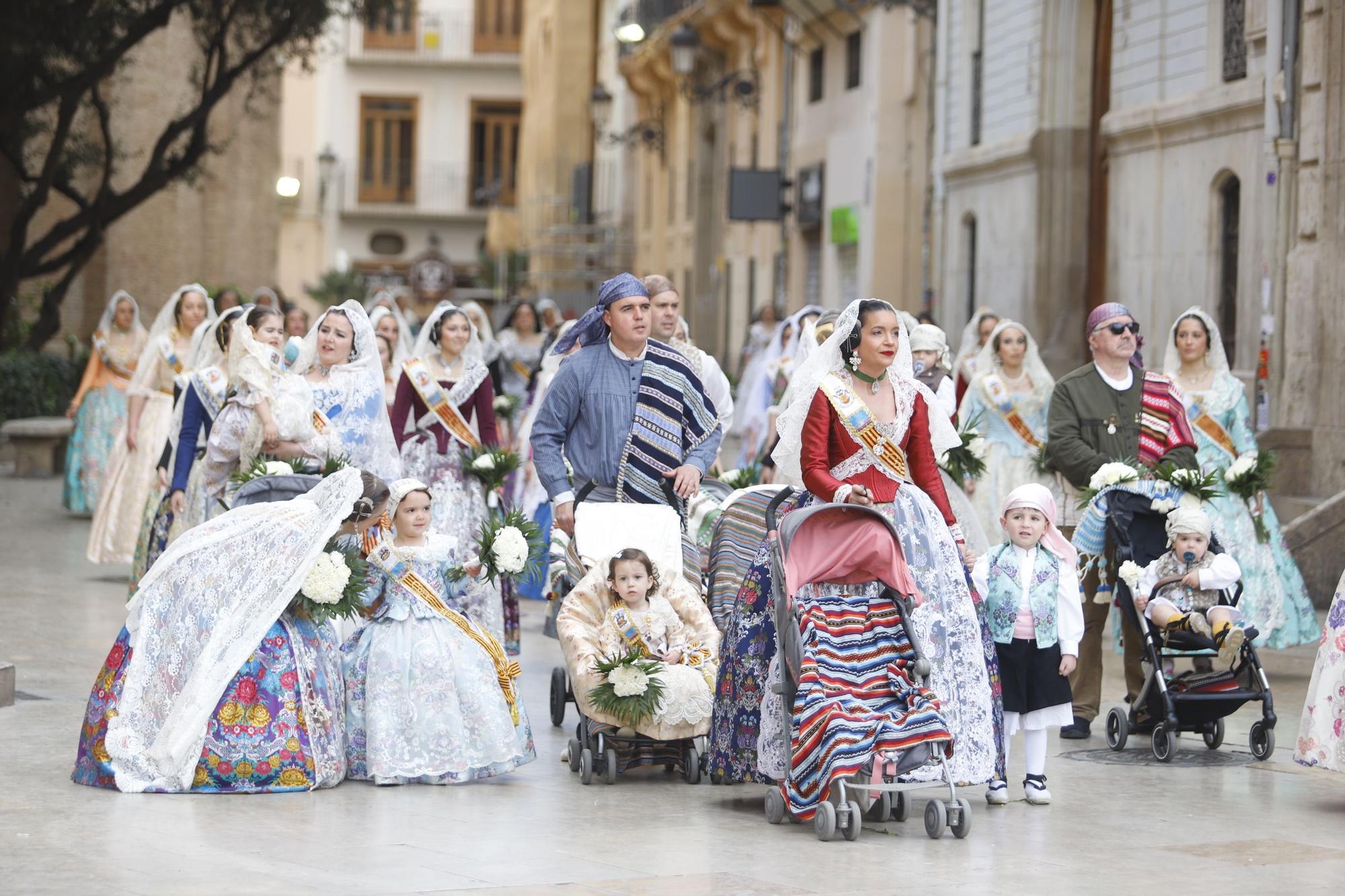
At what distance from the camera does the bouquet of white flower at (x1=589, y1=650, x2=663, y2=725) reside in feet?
27.9

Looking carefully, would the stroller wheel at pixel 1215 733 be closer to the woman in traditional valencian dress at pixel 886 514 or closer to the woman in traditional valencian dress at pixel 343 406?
the woman in traditional valencian dress at pixel 886 514

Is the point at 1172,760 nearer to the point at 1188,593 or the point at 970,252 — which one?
the point at 1188,593

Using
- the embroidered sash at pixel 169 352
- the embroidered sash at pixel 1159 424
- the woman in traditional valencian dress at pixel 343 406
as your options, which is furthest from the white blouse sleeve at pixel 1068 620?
the embroidered sash at pixel 169 352

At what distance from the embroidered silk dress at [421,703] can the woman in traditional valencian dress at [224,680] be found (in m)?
0.12

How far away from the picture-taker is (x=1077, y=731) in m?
10.4

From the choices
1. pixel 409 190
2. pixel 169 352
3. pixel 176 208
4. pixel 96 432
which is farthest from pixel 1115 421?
pixel 409 190

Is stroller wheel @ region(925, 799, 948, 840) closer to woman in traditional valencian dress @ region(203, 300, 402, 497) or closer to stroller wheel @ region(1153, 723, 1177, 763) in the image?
stroller wheel @ region(1153, 723, 1177, 763)

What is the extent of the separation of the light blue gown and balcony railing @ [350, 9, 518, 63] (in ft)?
197

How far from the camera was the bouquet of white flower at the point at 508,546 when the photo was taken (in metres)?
9.23

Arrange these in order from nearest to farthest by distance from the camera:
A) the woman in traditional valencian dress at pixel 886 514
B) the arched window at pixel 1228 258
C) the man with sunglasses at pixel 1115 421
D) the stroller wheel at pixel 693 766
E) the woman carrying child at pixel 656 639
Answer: the woman in traditional valencian dress at pixel 886 514
the woman carrying child at pixel 656 639
the stroller wheel at pixel 693 766
the man with sunglasses at pixel 1115 421
the arched window at pixel 1228 258

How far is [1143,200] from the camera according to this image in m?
20.6

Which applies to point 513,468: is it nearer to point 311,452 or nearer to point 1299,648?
point 311,452

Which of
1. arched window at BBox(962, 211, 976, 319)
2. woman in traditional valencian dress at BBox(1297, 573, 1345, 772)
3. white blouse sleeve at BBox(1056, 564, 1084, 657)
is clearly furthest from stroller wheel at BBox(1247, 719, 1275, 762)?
arched window at BBox(962, 211, 976, 319)

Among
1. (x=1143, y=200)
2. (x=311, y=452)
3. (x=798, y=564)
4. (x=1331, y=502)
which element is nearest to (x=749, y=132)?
(x=1143, y=200)
